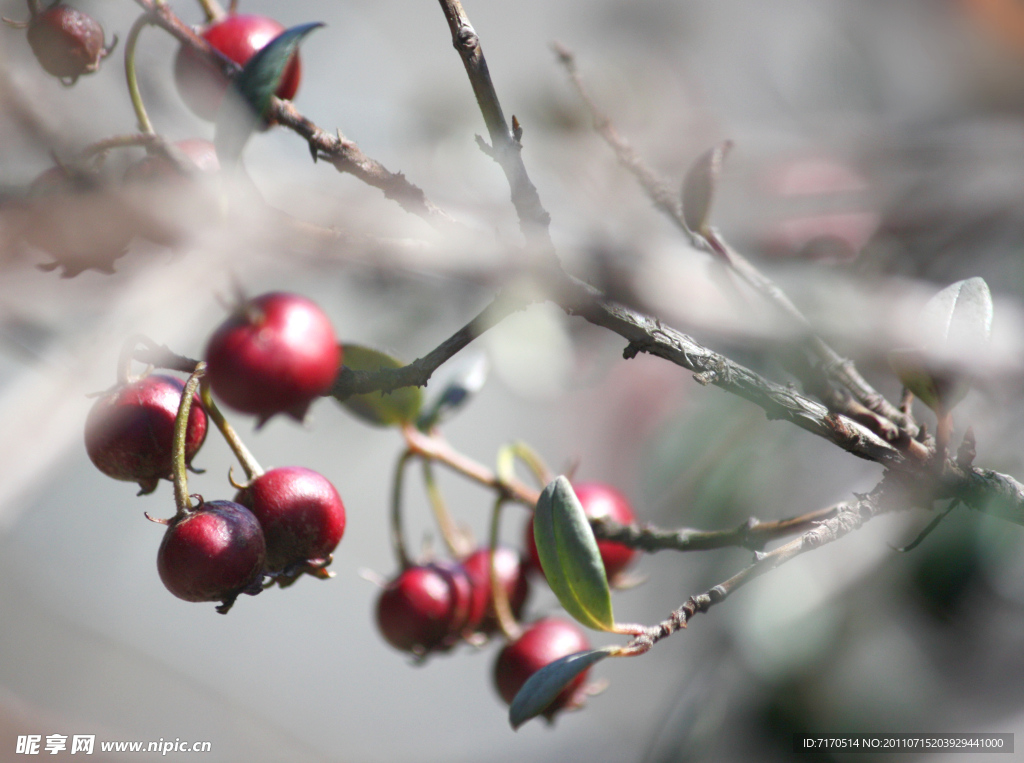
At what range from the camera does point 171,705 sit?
2.98 metres

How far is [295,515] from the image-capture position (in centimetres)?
55

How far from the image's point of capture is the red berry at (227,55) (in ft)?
Answer: 1.93

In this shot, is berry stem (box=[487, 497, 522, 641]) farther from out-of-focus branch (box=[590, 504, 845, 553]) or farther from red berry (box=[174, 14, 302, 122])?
red berry (box=[174, 14, 302, 122])

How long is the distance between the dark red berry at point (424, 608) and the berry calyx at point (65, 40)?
1.78 ft

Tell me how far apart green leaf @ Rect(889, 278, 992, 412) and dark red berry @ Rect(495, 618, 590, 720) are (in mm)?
432

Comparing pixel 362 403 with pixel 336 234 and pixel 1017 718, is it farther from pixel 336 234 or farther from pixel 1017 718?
pixel 1017 718

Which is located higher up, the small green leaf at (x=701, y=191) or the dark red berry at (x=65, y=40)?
the dark red berry at (x=65, y=40)

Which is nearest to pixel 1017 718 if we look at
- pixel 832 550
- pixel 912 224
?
pixel 832 550

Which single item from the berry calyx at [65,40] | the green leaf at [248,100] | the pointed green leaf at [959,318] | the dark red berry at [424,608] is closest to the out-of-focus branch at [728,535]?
the pointed green leaf at [959,318]

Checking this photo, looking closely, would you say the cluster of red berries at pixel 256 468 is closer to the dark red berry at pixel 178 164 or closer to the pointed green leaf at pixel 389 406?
the dark red berry at pixel 178 164

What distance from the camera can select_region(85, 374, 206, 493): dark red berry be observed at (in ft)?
1.77

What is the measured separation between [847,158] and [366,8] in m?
1.96

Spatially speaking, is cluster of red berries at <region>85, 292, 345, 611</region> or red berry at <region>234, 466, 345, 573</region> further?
red berry at <region>234, 466, 345, 573</region>

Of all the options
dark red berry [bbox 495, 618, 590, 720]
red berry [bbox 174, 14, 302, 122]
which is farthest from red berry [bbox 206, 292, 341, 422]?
dark red berry [bbox 495, 618, 590, 720]
